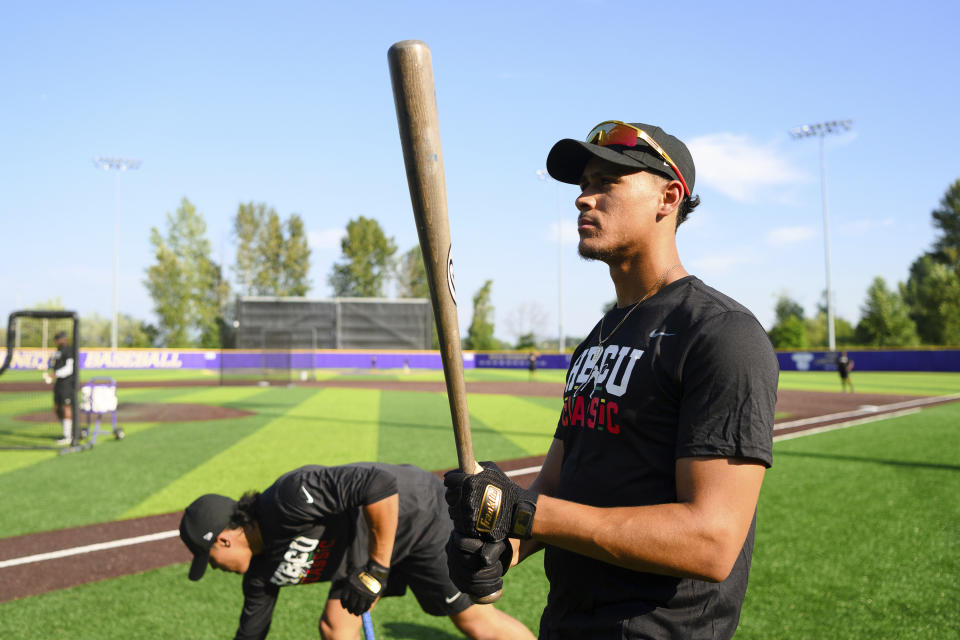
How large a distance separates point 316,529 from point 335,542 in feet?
Answer: 0.62

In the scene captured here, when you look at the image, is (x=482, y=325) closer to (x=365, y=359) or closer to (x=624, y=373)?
(x=365, y=359)

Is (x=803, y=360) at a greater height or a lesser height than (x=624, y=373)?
lesser

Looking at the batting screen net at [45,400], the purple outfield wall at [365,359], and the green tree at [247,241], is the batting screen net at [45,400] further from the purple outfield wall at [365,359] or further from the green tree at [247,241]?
the green tree at [247,241]

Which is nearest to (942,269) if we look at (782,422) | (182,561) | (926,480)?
(782,422)

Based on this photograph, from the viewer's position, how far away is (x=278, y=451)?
39.6 feet

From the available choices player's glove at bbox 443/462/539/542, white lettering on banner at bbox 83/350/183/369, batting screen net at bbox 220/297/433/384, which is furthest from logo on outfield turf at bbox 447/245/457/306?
batting screen net at bbox 220/297/433/384

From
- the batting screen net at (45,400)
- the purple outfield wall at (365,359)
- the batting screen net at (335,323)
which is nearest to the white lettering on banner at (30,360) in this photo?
the purple outfield wall at (365,359)

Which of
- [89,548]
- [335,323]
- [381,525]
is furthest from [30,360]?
[381,525]

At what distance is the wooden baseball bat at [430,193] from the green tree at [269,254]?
76.6 metres

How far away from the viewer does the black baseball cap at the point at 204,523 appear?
3.68 m

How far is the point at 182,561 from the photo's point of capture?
20.5 feet

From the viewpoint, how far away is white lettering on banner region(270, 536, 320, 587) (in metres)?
3.79

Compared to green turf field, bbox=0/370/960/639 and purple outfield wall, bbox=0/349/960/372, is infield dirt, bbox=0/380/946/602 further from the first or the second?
purple outfield wall, bbox=0/349/960/372

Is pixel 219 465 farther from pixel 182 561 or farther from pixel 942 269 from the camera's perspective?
pixel 942 269
